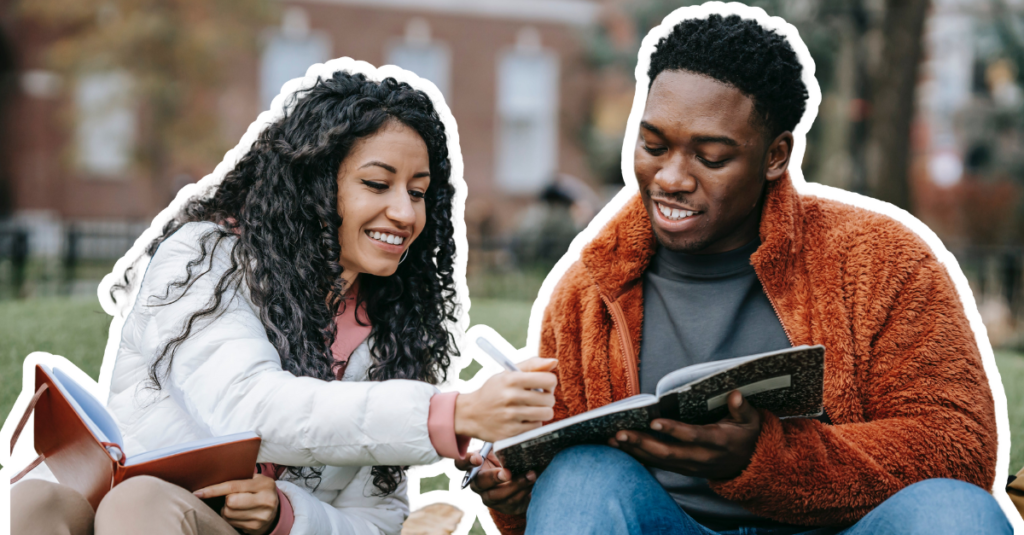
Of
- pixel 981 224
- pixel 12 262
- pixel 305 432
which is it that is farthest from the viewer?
pixel 981 224

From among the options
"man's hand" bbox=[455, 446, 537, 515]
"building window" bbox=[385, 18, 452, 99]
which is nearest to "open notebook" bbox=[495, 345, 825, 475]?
"man's hand" bbox=[455, 446, 537, 515]

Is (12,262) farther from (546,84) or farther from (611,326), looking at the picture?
(546,84)

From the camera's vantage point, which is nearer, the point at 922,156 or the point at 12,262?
the point at 12,262

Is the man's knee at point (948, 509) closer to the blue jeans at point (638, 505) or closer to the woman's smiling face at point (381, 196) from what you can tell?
the blue jeans at point (638, 505)

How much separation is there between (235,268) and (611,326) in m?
0.93

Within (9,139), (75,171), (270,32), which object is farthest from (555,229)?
(9,139)

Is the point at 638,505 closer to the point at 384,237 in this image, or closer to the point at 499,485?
the point at 499,485

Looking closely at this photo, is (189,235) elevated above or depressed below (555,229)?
above

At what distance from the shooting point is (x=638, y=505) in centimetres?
201

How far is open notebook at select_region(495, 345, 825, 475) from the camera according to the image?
5.84ft

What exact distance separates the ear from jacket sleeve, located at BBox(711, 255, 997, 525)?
1.22ft

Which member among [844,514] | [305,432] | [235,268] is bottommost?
[844,514]

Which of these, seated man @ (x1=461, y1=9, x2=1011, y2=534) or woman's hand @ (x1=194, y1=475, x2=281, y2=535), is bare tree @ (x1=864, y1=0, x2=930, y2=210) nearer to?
seated man @ (x1=461, y1=9, x2=1011, y2=534)

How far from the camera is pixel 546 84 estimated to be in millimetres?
21016
